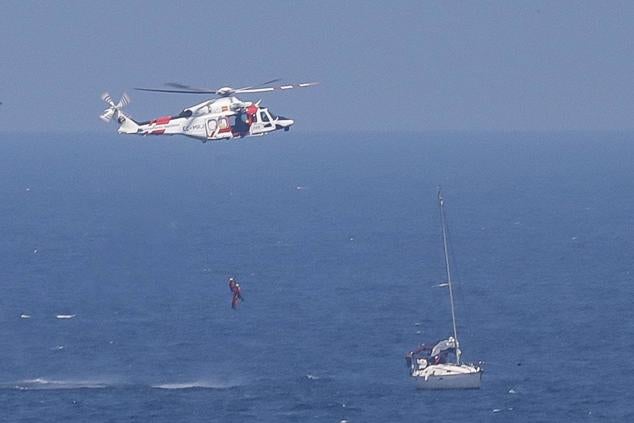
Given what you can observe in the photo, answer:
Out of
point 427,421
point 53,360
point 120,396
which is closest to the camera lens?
point 427,421

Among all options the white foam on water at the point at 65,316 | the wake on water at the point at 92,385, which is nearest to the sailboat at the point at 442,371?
the wake on water at the point at 92,385

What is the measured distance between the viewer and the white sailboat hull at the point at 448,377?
482 ft

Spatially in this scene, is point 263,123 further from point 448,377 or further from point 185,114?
point 448,377

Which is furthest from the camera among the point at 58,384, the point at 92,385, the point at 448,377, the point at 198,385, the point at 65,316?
the point at 65,316

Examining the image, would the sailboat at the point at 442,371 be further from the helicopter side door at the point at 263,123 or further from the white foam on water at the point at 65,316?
the white foam on water at the point at 65,316

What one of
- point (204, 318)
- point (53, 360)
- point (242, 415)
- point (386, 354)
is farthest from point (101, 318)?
point (242, 415)

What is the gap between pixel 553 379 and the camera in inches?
5906

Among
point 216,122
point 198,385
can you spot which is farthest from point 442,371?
point 216,122

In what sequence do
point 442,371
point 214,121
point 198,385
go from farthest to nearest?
1. point 198,385
2. point 442,371
3. point 214,121

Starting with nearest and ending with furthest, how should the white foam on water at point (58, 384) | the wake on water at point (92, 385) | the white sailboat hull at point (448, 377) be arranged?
the white sailboat hull at point (448, 377)
the white foam on water at point (58, 384)
the wake on water at point (92, 385)

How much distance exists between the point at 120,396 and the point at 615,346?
50.4 m

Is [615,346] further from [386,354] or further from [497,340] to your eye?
[386,354]

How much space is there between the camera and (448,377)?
147875mm

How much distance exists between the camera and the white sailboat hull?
147000 mm
